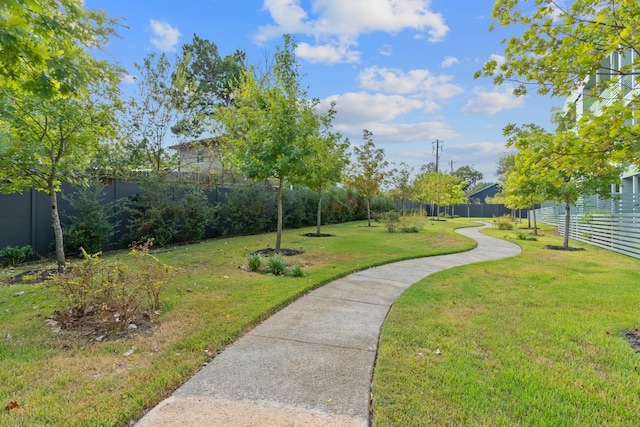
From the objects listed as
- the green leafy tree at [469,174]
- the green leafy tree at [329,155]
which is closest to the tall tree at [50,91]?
the green leafy tree at [329,155]

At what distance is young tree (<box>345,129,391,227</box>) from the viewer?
58.5 ft

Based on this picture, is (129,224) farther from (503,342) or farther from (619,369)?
(619,369)

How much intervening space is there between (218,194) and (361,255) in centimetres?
652

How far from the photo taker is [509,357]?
3.03 metres

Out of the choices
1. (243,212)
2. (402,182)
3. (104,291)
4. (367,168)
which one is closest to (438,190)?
(402,182)

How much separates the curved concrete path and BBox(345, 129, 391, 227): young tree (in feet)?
45.4

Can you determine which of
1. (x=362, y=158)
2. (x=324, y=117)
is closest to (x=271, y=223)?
(x=324, y=117)

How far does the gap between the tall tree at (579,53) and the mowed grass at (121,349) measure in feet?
12.5

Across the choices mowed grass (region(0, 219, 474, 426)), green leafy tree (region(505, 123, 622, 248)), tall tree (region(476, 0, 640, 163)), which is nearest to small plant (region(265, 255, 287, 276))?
mowed grass (region(0, 219, 474, 426))

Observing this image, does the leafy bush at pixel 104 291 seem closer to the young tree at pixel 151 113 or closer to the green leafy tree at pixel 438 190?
the young tree at pixel 151 113

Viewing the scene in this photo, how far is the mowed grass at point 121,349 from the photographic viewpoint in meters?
2.21

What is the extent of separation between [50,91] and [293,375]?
330cm

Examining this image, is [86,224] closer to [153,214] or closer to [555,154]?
[153,214]

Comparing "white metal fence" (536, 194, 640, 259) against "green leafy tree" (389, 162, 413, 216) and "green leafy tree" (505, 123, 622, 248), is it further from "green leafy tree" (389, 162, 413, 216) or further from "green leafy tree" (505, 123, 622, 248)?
"green leafy tree" (389, 162, 413, 216)
